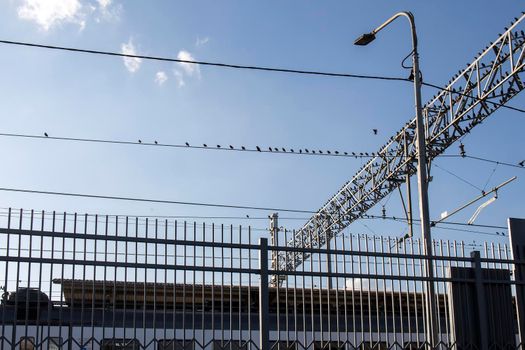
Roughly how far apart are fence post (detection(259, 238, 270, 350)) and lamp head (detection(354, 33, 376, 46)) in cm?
1002

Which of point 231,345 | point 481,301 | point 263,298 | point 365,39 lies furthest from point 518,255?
point 365,39

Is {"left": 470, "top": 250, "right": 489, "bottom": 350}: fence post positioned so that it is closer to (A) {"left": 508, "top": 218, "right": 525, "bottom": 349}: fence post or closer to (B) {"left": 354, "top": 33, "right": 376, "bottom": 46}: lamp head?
(A) {"left": 508, "top": 218, "right": 525, "bottom": 349}: fence post

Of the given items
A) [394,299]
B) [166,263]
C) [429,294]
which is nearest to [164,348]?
[166,263]

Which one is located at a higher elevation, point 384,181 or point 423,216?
point 384,181

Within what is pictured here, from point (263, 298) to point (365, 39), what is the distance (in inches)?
418

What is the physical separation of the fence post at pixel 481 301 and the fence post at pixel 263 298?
11.3 feet

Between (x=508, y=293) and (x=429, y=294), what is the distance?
1.36 metres

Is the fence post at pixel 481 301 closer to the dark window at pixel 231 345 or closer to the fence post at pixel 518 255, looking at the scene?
the fence post at pixel 518 255

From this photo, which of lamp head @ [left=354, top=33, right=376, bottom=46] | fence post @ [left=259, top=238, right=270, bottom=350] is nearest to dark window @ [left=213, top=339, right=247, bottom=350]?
fence post @ [left=259, top=238, right=270, bottom=350]

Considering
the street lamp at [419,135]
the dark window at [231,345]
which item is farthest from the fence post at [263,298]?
the street lamp at [419,135]

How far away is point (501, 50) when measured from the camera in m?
21.8

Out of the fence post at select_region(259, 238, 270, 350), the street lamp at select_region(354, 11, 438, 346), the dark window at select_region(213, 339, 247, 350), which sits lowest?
the dark window at select_region(213, 339, 247, 350)

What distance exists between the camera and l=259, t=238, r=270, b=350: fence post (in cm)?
959

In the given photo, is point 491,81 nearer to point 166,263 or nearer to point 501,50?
point 501,50
